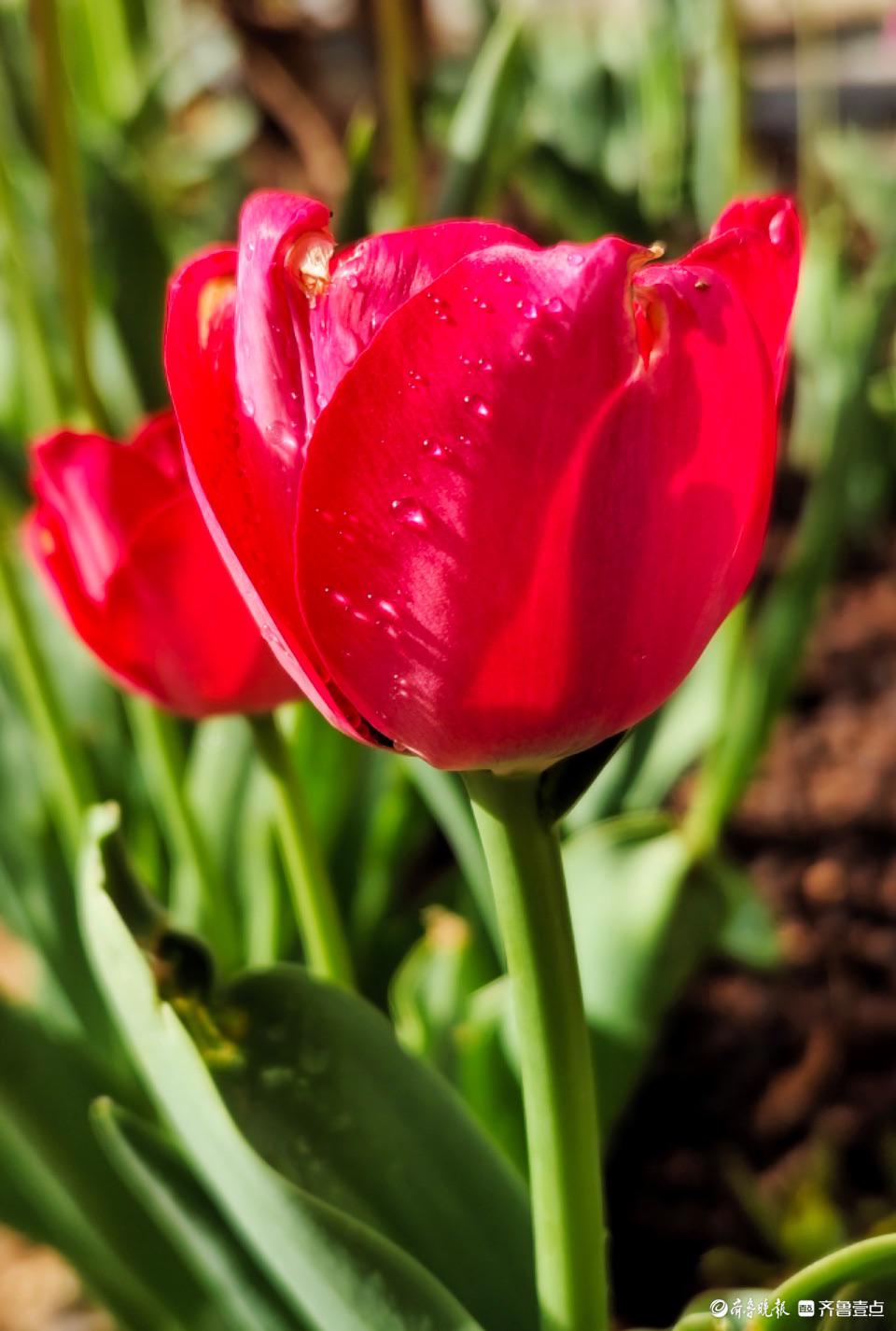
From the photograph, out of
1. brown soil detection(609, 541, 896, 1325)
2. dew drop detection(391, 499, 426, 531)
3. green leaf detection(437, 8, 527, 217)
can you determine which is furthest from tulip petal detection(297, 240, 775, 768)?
brown soil detection(609, 541, 896, 1325)

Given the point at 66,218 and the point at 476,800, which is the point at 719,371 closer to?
the point at 476,800

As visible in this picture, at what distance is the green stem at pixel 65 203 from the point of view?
0.45m

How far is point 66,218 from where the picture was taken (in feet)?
1.53

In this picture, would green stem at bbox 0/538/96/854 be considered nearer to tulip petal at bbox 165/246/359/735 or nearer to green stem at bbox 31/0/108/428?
green stem at bbox 31/0/108/428

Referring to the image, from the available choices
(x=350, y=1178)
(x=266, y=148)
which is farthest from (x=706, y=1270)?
(x=266, y=148)

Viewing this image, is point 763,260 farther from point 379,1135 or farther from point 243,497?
point 379,1135

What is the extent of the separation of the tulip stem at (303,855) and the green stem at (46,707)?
0.16 m

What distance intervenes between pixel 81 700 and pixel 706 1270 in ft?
1.40

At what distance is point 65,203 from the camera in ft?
1.53

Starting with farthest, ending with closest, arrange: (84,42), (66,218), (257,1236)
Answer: (84,42), (66,218), (257,1236)

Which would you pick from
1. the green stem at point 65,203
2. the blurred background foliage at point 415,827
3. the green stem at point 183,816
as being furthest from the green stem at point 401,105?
the green stem at point 183,816

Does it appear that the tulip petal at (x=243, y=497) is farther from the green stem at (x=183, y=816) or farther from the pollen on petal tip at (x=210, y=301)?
the green stem at (x=183, y=816)

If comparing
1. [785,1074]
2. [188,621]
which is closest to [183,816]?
[188,621]

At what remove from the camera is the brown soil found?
66 centimetres
